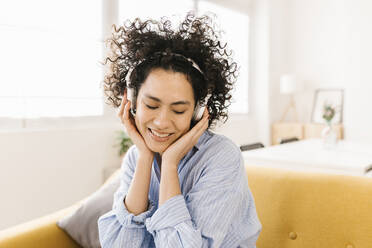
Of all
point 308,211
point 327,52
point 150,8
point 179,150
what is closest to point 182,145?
point 179,150

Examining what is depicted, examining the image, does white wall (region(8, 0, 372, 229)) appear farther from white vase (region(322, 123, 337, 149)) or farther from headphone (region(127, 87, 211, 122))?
headphone (region(127, 87, 211, 122))

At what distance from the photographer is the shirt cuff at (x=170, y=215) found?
3.27ft

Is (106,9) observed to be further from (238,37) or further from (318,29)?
(318,29)

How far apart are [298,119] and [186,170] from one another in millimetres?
5089

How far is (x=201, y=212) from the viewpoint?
1.02 meters

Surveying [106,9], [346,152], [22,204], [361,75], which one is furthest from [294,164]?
[361,75]

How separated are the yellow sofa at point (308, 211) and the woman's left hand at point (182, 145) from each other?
0.42m

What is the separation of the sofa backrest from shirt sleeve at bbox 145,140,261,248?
266mm

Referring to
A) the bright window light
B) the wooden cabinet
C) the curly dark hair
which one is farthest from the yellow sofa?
the wooden cabinet

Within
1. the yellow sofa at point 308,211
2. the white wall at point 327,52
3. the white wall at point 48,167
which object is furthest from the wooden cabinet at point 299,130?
the yellow sofa at point 308,211

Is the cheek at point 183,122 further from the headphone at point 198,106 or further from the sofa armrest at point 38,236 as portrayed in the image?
the sofa armrest at point 38,236

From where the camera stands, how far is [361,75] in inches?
206

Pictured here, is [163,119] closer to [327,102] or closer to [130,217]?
[130,217]

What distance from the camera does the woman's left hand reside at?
1.11 meters
